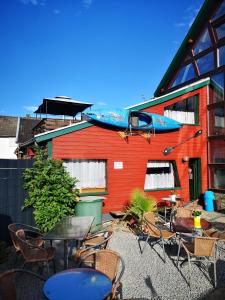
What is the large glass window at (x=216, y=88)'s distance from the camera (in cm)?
1264

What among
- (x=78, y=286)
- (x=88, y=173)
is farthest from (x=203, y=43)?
(x=78, y=286)

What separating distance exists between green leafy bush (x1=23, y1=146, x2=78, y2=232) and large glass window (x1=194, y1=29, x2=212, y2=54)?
31.7 ft

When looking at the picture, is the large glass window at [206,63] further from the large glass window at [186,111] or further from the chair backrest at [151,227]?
the chair backrest at [151,227]

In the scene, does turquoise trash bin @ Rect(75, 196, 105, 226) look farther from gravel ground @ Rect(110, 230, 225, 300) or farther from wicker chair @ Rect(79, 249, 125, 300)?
wicker chair @ Rect(79, 249, 125, 300)

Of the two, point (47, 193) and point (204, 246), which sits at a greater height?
point (47, 193)

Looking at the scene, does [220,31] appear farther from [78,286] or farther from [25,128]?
[25,128]

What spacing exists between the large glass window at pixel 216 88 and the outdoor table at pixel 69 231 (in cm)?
919

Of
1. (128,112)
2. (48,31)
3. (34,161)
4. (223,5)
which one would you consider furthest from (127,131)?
(223,5)

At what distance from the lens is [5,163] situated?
7109mm

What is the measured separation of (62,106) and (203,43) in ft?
24.6

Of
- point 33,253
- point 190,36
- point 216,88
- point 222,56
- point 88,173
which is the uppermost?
point 190,36

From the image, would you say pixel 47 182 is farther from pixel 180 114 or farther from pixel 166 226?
pixel 180 114

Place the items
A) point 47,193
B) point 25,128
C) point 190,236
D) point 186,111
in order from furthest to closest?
point 25,128, point 186,111, point 47,193, point 190,236

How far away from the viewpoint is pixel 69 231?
17.2ft
